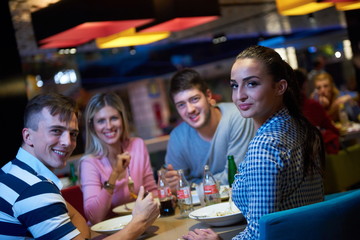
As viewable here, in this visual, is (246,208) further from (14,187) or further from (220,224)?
(14,187)

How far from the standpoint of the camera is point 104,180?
335 centimetres

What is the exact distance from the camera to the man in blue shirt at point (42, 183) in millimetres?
2051

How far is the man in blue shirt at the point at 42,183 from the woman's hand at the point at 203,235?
21 cm

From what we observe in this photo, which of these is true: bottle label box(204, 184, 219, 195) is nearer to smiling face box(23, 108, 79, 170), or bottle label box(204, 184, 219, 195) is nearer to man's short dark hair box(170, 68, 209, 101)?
smiling face box(23, 108, 79, 170)

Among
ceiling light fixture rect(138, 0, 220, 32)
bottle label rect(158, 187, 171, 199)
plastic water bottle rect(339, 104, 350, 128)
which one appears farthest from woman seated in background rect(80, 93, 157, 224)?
plastic water bottle rect(339, 104, 350, 128)

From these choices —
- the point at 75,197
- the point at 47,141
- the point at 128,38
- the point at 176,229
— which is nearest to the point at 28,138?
the point at 47,141

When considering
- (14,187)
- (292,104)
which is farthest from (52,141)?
(292,104)

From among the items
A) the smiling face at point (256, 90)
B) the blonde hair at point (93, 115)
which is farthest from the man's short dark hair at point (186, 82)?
the smiling face at point (256, 90)

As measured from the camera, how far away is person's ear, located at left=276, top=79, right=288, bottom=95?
2.16 metres

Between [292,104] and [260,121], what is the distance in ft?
0.58

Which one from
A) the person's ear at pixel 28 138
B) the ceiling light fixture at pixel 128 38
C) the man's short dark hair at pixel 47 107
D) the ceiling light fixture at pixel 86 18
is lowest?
the person's ear at pixel 28 138

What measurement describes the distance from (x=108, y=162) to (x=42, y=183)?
135cm

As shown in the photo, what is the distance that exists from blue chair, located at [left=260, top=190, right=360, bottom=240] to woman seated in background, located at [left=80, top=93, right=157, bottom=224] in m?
1.55

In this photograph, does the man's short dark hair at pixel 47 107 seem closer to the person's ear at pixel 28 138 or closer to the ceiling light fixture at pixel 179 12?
the person's ear at pixel 28 138
